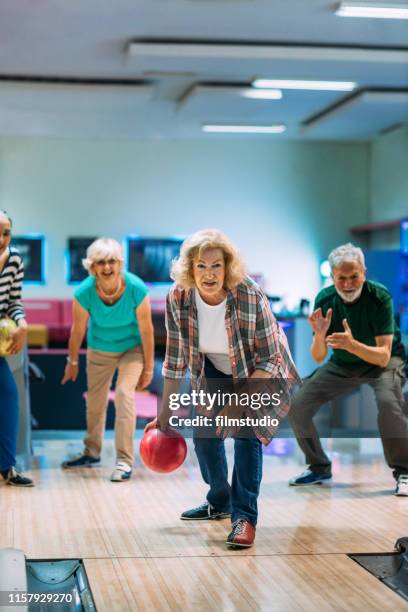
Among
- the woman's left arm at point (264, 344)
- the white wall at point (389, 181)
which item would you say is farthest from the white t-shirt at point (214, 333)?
the white wall at point (389, 181)

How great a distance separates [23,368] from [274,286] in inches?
371

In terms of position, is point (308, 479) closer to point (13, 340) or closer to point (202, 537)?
point (202, 537)

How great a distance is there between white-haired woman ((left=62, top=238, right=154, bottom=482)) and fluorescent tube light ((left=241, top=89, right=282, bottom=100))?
5593mm

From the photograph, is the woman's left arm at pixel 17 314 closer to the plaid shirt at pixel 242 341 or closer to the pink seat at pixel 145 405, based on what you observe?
the plaid shirt at pixel 242 341

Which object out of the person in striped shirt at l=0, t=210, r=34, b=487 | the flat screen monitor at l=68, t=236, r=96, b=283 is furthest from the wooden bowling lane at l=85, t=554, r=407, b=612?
the flat screen monitor at l=68, t=236, r=96, b=283

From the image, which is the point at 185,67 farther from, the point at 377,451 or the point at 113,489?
the point at 113,489

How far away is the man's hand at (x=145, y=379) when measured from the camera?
17.7 feet

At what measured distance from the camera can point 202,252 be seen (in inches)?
144

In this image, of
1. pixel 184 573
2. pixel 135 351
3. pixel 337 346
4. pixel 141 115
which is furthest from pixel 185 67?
pixel 184 573

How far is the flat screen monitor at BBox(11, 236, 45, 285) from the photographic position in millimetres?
13938

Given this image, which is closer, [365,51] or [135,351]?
[135,351]

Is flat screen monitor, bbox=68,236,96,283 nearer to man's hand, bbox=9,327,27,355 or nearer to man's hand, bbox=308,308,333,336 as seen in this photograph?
man's hand, bbox=9,327,27,355

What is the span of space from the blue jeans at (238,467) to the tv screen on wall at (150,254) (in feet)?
33.5

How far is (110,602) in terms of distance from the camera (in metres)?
3.06
